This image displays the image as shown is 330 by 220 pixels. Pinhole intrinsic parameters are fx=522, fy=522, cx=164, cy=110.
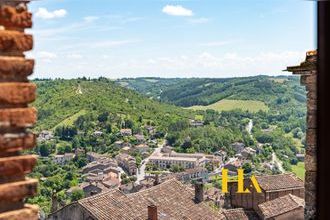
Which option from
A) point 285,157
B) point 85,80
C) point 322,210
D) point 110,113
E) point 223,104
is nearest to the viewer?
point 322,210

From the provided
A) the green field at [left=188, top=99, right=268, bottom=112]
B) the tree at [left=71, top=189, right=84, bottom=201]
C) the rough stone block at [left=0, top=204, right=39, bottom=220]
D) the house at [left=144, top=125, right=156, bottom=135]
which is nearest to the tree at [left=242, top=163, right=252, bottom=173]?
the house at [left=144, top=125, right=156, bottom=135]

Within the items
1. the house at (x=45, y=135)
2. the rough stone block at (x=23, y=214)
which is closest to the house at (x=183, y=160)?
the house at (x=45, y=135)

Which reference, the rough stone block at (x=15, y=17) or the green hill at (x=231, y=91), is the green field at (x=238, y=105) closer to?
the green hill at (x=231, y=91)

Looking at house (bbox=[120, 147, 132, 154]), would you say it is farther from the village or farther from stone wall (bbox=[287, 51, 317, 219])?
stone wall (bbox=[287, 51, 317, 219])

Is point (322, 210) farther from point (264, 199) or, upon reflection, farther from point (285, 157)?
point (285, 157)

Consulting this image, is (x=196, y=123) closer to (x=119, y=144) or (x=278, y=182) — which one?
(x=119, y=144)

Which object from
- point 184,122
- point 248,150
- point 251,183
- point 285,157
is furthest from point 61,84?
point 251,183
